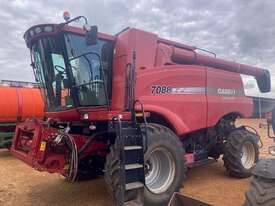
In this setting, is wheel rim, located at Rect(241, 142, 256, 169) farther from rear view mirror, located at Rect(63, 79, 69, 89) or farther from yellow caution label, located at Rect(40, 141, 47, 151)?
yellow caution label, located at Rect(40, 141, 47, 151)

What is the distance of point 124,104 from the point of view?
591 centimetres

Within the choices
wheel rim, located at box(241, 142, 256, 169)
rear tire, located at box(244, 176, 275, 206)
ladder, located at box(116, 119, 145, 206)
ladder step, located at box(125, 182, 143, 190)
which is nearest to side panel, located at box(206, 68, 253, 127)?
wheel rim, located at box(241, 142, 256, 169)

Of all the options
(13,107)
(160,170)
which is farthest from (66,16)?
(13,107)

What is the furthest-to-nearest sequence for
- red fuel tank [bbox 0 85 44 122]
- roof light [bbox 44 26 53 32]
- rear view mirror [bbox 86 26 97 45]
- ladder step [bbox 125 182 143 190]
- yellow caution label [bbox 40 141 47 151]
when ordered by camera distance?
red fuel tank [bbox 0 85 44 122] → roof light [bbox 44 26 53 32] → yellow caution label [bbox 40 141 47 151] → rear view mirror [bbox 86 26 97 45] → ladder step [bbox 125 182 143 190]

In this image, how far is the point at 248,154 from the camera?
327 inches

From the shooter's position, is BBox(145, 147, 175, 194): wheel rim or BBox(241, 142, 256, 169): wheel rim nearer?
BBox(145, 147, 175, 194): wheel rim

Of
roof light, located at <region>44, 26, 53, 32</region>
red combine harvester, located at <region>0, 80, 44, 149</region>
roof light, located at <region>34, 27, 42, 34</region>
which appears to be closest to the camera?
roof light, located at <region>44, 26, 53, 32</region>

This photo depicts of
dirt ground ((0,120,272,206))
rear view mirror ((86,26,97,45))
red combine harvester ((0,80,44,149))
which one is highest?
rear view mirror ((86,26,97,45))

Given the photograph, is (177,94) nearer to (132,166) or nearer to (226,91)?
(226,91)

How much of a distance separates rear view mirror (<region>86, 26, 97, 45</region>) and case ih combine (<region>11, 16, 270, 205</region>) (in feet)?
0.05

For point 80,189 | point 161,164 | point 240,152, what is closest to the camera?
point 161,164

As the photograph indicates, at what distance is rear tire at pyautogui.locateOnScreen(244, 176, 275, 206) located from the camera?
321 cm

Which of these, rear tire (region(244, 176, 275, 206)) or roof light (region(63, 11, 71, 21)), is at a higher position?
roof light (region(63, 11, 71, 21))

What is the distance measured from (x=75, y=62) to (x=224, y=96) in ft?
13.0
